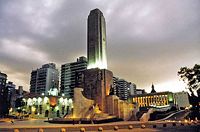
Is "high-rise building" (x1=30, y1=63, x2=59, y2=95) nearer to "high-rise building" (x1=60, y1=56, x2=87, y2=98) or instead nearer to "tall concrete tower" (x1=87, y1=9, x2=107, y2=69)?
"high-rise building" (x1=60, y1=56, x2=87, y2=98)

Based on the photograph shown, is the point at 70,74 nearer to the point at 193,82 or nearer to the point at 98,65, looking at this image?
the point at 98,65

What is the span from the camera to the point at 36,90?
5167 inches

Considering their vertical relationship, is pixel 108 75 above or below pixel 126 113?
above

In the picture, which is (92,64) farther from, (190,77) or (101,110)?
(190,77)

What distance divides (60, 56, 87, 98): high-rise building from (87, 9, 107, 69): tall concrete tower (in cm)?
7073

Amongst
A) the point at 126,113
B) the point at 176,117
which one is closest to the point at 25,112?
the point at 126,113

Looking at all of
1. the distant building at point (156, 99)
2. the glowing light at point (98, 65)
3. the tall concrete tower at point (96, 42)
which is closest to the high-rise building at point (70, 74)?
the distant building at point (156, 99)

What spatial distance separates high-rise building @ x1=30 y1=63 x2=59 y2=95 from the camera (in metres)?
130

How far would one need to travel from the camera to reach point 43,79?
13075 centimetres

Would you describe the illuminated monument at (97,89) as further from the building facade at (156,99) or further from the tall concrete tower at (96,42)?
the building facade at (156,99)

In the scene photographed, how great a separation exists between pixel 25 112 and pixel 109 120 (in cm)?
Result: 5012

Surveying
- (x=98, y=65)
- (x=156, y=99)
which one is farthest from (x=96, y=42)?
(x=156, y=99)

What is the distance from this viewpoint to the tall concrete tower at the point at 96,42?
4084cm

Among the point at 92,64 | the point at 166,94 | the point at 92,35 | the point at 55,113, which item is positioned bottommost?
the point at 55,113
